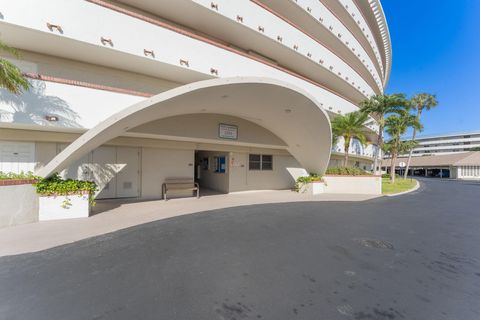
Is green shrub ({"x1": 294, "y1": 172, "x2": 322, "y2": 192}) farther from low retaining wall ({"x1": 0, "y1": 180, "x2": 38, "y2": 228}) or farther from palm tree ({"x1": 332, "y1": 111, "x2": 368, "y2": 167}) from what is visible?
low retaining wall ({"x1": 0, "y1": 180, "x2": 38, "y2": 228})

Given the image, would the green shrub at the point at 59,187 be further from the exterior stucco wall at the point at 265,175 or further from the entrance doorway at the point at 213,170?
the exterior stucco wall at the point at 265,175

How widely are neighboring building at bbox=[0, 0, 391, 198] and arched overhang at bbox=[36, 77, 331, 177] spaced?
0.06 metres

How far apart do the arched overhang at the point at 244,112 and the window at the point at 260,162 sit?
7.62ft

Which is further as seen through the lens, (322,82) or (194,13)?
(322,82)

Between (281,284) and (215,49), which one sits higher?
(215,49)

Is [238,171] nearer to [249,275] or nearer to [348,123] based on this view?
[249,275]

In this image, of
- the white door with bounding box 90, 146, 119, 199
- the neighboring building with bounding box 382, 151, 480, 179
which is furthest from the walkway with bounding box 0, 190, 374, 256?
the neighboring building with bounding box 382, 151, 480, 179

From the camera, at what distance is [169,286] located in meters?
3.08

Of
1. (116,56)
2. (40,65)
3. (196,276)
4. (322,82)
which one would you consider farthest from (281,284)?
(322,82)

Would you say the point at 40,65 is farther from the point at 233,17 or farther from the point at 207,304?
the point at 207,304

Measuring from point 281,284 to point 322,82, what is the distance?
2075 cm

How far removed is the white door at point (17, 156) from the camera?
25.4 feet

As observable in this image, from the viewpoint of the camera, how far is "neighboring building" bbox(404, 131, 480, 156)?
80812mm

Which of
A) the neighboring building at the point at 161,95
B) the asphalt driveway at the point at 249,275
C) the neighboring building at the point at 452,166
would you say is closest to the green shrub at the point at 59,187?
the neighboring building at the point at 161,95
